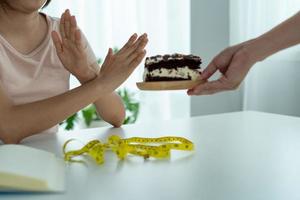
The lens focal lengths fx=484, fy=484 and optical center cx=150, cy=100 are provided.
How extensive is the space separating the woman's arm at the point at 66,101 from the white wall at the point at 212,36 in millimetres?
2476

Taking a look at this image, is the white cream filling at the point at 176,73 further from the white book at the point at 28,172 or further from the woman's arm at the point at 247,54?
the white book at the point at 28,172

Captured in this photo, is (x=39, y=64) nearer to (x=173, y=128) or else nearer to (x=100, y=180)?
(x=173, y=128)

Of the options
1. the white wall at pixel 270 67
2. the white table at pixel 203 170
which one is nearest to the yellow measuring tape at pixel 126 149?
the white table at pixel 203 170

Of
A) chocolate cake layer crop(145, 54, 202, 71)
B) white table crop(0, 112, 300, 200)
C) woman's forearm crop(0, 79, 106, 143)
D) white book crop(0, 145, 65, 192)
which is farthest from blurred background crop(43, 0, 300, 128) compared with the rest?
white book crop(0, 145, 65, 192)

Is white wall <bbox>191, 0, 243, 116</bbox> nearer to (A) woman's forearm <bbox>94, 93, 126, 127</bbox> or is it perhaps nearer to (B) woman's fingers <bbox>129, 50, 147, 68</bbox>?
(A) woman's forearm <bbox>94, 93, 126, 127</bbox>

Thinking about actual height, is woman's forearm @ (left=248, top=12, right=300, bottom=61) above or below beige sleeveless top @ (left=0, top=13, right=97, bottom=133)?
above

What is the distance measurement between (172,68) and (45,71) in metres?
0.47

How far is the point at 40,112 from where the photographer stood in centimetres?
144

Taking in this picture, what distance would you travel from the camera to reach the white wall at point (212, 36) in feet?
12.7

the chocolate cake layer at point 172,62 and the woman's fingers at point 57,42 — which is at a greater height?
the woman's fingers at point 57,42

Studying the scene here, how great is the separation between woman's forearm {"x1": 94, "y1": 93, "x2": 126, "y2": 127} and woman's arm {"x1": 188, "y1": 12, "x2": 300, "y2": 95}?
31cm

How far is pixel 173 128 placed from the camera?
161cm

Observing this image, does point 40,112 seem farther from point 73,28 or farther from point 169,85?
point 169,85

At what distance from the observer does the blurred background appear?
11.4ft
